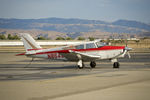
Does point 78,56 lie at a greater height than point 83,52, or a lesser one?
lesser

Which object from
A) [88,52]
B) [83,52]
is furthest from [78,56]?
[88,52]

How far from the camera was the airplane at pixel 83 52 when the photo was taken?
2484 cm

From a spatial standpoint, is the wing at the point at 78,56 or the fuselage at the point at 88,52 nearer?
the wing at the point at 78,56

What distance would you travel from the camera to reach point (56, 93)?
489 inches

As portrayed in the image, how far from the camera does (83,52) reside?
25.3 meters

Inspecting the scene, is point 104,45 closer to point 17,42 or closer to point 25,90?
point 25,90

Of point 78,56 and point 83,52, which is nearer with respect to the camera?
point 78,56

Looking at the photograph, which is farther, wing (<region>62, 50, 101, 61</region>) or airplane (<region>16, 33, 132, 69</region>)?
airplane (<region>16, 33, 132, 69</region>)

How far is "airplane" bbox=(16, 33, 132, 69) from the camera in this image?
2484 cm

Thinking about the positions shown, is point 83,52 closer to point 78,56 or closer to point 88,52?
point 88,52

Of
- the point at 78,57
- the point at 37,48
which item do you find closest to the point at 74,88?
the point at 78,57

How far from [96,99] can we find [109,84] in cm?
404

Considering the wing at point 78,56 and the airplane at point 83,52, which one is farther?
the airplane at point 83,52

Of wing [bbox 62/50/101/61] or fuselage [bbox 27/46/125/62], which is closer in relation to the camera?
wing [bbox 62/50/101/61]
